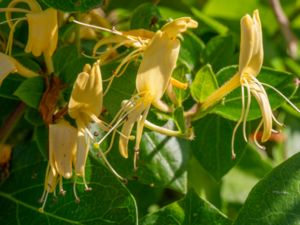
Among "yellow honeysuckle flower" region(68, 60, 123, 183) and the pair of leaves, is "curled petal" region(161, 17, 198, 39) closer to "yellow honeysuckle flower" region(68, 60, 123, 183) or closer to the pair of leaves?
"yellow honeysuckle flower" region(68, 60, 123, 183)

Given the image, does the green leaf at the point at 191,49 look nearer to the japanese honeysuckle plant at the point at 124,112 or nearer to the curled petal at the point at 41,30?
the japanese honeysuckle plant at the point at 124,112

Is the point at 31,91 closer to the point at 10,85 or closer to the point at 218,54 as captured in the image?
the point at 10,85

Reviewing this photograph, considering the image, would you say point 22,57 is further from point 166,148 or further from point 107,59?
point 166,148

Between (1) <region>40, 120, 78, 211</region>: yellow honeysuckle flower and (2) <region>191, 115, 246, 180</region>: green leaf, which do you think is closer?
(1) <region>40, 120, 78, 211</region>: yellow honeysuckle flower

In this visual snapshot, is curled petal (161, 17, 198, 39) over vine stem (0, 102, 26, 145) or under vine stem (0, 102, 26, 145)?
over

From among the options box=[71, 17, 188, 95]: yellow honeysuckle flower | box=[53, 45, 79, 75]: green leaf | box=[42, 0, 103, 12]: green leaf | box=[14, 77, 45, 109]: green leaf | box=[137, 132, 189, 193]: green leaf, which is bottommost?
box=[137, 132, 189, 193]: green leaf

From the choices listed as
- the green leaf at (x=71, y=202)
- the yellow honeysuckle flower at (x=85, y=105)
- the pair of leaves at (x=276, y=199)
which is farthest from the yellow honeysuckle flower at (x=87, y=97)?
the pair of leaves at (x=276, y=199)

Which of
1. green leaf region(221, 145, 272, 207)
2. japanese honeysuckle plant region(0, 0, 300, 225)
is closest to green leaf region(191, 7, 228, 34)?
japanese honeysuckle plant region(0, 0, 300, 225)
